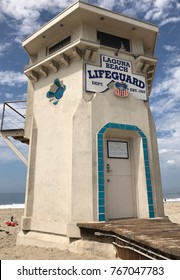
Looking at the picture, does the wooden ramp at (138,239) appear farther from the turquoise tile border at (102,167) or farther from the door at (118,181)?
the door at (118,181)

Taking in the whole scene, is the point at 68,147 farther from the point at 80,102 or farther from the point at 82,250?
the point at 82,250

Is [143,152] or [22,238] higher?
[143,152]

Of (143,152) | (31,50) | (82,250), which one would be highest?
(31,50)

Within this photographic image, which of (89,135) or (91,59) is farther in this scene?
(91,59)

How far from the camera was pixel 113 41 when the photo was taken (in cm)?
993

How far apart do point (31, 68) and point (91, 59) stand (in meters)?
2.94

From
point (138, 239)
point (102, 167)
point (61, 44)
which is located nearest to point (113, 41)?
point (61, 44)

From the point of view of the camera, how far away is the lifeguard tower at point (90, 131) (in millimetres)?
7656

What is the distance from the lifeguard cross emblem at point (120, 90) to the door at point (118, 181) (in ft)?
6.11

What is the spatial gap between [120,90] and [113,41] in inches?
106

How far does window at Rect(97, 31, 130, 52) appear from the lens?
972 centimetres
